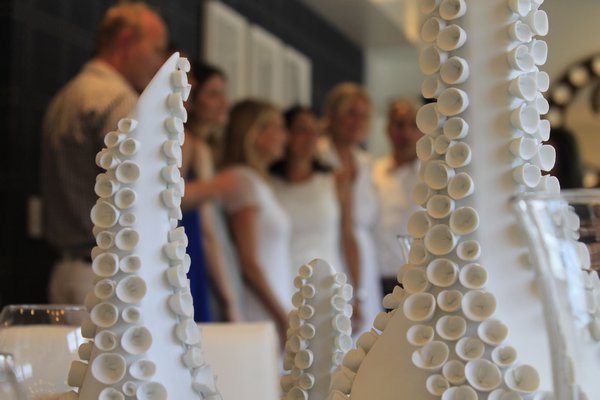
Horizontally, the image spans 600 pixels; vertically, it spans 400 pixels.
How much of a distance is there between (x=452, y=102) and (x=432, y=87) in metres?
0.02

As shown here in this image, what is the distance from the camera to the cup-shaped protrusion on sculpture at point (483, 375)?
425mm

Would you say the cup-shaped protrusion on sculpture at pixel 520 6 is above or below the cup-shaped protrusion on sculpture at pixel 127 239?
above

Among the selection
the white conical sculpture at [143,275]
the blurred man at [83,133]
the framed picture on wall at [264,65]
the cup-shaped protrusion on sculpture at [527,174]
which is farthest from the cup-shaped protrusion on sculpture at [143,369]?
the framed picture on wall at [264,65]

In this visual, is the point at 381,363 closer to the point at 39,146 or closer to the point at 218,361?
the point at 218,361

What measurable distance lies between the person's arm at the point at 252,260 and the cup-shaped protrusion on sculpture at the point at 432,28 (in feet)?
9.55

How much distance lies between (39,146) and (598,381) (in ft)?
8.91

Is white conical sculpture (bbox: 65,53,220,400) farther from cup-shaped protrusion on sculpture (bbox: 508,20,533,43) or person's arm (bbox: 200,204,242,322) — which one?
person's arm (bbox: 200,204,242,322)

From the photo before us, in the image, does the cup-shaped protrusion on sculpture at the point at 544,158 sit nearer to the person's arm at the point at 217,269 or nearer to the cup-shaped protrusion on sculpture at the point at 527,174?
the cup-shaped protrusion on sculpture at the point at 527,174

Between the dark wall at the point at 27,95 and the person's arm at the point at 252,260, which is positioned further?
the person's arm at the point at 252,260

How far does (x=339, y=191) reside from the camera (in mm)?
4000

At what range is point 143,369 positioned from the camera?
18.7 inches

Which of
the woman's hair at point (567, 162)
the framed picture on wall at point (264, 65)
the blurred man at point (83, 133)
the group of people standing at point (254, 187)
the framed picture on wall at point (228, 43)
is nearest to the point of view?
the blurred man at point (83, 133)

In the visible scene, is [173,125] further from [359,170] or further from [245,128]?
[359,170]

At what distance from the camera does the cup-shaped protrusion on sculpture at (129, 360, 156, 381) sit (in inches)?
18.5
